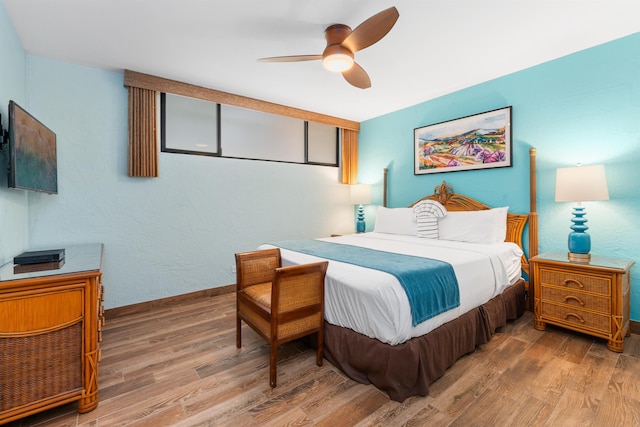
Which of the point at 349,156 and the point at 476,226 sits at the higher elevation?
the point at 349,156

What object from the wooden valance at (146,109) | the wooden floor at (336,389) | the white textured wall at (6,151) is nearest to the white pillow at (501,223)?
the wooden floor at (336,389)

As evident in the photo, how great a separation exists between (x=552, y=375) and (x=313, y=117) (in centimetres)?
390

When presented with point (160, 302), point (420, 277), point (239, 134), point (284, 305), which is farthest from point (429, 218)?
point (160, 302)

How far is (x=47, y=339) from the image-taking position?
1.47 metres

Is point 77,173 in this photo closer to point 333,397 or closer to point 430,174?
point 333,397

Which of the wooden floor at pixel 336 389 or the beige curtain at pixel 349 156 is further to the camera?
the beige curtain at pixel 349 156

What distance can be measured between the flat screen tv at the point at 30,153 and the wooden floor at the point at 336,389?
1385 mm

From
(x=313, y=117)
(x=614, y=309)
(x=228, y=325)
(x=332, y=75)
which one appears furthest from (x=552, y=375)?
(x=313, y=117)

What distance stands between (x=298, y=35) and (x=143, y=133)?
196cm

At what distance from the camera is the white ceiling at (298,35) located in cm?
199

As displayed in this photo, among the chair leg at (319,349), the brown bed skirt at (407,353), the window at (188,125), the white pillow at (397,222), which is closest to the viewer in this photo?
the brown bed skirt at (407,353)

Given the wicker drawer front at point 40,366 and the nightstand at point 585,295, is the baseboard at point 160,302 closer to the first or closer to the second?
the wicker drawer front at point 40,366

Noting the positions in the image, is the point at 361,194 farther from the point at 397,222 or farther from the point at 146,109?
the point at 146,109

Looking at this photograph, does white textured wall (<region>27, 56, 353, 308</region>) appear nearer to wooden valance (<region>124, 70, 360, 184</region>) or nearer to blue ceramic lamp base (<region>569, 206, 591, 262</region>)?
wooden valance (<region>124, 70, 360, 184</region>)
